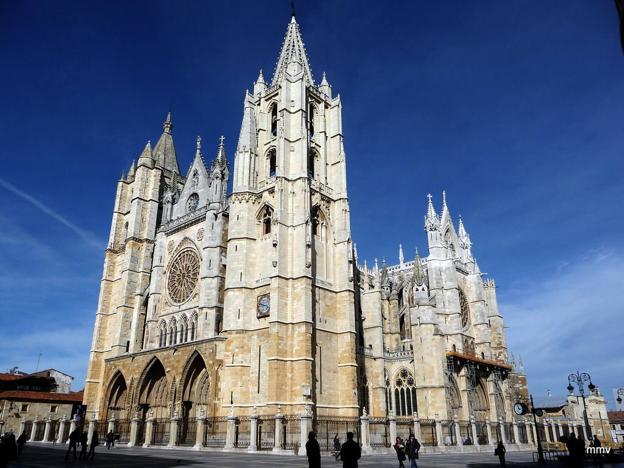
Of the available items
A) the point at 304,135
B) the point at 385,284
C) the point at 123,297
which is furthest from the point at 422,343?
the point at 123,297

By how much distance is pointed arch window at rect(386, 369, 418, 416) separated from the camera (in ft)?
114

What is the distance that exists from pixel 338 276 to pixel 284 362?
7.53m

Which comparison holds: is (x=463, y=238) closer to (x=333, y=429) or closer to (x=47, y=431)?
(x=333, y=429)

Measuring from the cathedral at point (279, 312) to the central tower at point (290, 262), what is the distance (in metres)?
0.09

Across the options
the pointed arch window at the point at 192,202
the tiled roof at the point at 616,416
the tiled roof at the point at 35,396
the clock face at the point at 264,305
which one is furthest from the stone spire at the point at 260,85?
the tiled roof at the point at 616,416

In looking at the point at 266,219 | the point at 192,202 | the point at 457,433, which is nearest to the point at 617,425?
the point at 457,433

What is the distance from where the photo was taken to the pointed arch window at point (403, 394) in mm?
34719

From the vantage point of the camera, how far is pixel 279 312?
2742cm

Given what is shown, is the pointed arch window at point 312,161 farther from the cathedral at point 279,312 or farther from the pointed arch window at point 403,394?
the pointed arch window at point 403,394

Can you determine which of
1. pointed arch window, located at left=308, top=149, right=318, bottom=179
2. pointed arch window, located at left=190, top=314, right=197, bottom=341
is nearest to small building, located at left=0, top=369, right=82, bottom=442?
pointed arch window, located at left=190, top=314, right=197, bottom=341

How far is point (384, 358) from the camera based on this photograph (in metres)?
35.3

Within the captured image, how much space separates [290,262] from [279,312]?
10.7 feet

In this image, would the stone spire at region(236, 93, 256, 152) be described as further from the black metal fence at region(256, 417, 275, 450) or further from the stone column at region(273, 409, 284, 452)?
the stone column at region(273, 409, 284, 452)

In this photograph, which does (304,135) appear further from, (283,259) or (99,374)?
(99,374)
